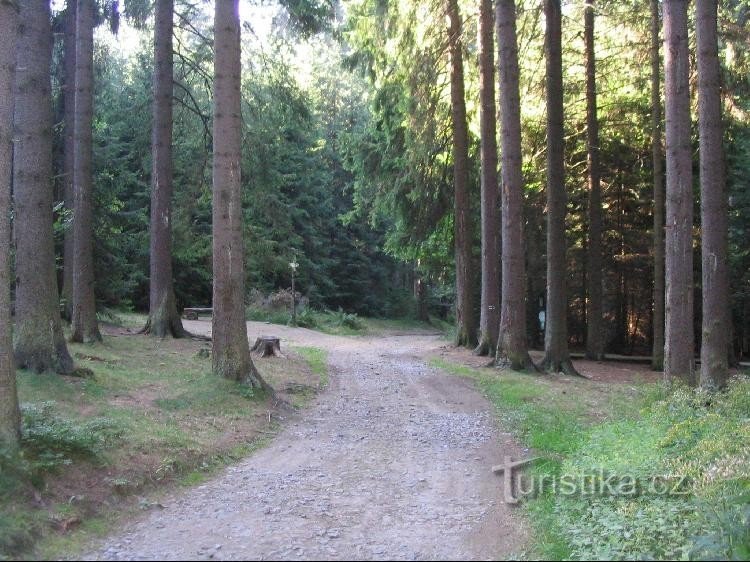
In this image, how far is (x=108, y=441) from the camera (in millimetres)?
6918

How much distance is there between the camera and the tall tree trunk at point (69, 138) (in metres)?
17.1

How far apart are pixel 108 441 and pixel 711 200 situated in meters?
9.74

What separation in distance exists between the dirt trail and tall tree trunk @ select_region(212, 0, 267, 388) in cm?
162

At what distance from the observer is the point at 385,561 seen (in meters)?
4.73

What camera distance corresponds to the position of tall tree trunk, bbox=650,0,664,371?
17234mm

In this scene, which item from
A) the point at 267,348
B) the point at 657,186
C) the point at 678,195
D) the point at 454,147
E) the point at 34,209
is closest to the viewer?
the point at 34,209

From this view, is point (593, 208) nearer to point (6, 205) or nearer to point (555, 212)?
point (555, 212)

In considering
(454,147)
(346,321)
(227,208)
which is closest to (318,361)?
(227,208)

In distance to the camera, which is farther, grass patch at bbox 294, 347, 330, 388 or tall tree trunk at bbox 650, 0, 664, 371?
tall tree trunk at bbox 650, 0, 664, 371

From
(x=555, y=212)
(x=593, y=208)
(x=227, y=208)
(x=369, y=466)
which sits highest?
(x=593, y=208)

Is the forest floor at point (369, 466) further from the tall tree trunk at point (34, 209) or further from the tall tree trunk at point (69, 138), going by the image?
the tall tree trunk at point (69, 138)

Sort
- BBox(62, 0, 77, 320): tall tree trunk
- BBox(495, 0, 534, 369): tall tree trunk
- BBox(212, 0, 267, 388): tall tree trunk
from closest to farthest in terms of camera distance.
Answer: BBox(212, 0, 267, 388): tall tree trunk < BBox(495, 0, 534, 369): tall tree trunk < BBox(62, 0, 77, 320): tall tree trunk

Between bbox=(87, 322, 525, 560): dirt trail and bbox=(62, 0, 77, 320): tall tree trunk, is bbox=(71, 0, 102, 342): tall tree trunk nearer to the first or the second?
bbox=(62, 0, 77, 320): tall tree trunk

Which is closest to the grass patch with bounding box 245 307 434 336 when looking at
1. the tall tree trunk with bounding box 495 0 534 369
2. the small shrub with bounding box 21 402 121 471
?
the tall tree trunk with bounding box 495 0 534 369
